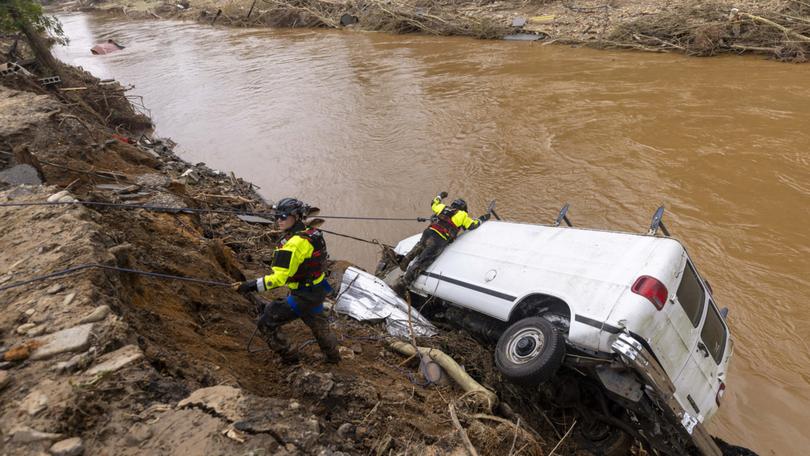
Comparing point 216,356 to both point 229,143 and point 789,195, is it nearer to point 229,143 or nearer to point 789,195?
point 789,195

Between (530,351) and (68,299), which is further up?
(68,299)

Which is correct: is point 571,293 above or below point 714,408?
above

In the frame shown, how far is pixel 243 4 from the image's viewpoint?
33.7 m

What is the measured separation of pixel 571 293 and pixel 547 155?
25.6ft

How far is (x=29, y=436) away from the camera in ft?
7.88

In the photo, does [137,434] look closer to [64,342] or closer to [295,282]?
[64,342]

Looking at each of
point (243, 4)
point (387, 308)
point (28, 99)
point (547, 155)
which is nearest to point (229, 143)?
point (28, 99)

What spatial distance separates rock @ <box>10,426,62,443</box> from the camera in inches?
94.2

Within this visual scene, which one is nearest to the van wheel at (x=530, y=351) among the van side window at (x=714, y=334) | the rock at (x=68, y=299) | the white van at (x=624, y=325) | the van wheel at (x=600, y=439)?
the white van at (x=624, y=325)

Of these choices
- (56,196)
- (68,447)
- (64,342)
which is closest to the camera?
(68,447)

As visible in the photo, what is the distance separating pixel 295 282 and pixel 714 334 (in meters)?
3.91

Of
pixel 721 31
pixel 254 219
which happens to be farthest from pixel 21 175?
pixel 721 31

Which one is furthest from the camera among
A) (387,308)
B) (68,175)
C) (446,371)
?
(68,175)

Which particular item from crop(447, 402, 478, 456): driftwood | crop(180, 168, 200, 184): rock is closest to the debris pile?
crop(180, 168, 200, 184): rock
